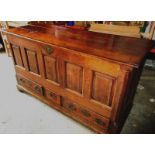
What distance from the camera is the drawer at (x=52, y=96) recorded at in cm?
166

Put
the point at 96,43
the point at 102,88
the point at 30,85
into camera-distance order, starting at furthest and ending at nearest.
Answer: the point at 30,85 < the point at 96,43 < the point at 102,88

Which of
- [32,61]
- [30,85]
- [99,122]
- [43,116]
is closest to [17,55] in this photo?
[32,61]

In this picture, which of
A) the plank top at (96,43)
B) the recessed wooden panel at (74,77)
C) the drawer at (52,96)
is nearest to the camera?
the plank top at (96,43)

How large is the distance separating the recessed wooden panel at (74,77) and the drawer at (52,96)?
29 centimetres

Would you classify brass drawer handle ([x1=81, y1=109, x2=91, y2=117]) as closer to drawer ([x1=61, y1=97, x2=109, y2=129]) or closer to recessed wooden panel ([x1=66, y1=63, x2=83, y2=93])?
drawer ([x1=61, y1=97, x2=109, y2=129])

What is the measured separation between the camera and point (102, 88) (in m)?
1.19

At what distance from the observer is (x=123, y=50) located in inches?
45.8

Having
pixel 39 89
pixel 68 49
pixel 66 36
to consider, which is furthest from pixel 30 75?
pixel 68 49

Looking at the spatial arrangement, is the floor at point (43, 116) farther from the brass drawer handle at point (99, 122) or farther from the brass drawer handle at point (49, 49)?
the brass drawer handle at point (49, 49)

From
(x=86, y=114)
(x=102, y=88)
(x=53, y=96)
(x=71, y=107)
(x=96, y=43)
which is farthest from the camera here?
(x=53, y=96)

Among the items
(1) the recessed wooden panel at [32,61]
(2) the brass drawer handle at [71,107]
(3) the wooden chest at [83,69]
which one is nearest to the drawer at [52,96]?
(3) the wooden chest at [83,69]

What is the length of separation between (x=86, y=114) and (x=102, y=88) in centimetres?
42

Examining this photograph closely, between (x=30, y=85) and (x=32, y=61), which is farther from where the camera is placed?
(x=30, y=85)

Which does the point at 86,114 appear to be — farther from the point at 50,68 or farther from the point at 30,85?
the point at 30,85
